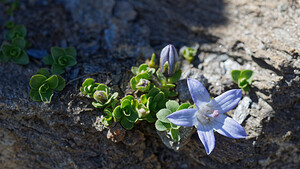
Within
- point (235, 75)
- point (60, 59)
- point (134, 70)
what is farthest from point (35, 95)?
point (235, 75)

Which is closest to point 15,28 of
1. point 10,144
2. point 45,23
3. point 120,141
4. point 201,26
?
point 45,23

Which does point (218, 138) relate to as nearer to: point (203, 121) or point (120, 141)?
point (203, 121)

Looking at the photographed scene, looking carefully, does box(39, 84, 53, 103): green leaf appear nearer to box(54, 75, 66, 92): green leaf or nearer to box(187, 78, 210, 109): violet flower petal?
box(54, 75, 66, 92): green leaf

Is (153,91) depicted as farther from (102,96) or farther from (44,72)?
(44,72)

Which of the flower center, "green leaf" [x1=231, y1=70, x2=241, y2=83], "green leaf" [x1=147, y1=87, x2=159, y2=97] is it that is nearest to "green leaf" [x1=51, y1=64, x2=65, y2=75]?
"green leaf" [x1=147, y1=87, x2=159, y2=97]

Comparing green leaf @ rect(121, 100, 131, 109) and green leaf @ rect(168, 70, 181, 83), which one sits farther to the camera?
green leaf @ rect(168, 70, 181, 83)

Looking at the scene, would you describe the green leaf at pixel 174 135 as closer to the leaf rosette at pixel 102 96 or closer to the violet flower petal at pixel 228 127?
the violet flower petal at pixel 228 127

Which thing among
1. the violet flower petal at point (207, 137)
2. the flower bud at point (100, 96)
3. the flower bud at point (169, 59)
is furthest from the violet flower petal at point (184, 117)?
the flower bud at point (100, 96)
